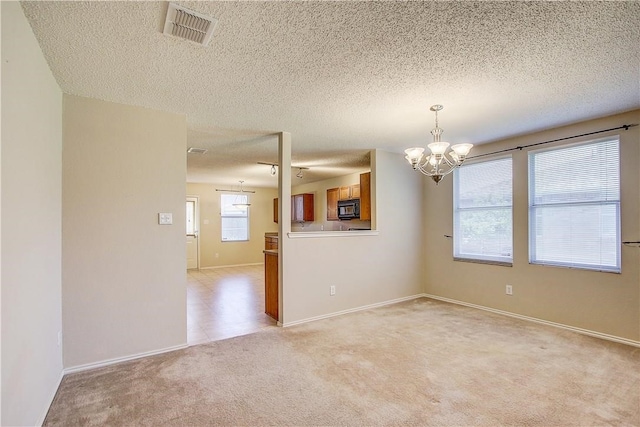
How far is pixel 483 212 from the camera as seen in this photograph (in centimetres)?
450

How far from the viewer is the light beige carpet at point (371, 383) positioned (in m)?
2.02

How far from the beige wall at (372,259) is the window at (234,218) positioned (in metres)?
5.40

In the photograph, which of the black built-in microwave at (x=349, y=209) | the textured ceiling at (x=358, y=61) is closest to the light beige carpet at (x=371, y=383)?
the textured ceiling at (x=358, y=61)

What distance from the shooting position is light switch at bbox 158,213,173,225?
9.93 ft

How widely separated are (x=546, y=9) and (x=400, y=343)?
288cm

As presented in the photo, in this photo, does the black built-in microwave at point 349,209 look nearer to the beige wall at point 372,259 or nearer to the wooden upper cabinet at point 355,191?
the wooden upper cabinet at point 355,191

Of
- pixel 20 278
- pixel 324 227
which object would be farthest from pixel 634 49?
pixel 324 227

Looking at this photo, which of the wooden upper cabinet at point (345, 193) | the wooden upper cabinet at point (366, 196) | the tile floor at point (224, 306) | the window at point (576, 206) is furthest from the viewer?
the wooden upper cabinet at point (345, 193)

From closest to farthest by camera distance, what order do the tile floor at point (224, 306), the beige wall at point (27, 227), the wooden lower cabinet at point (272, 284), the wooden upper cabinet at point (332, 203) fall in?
the beige wall at point (27, 227)
the tile floor at point (224, 306)
the wooden lower cabinet at point (272, 284)
the wooden upper cabinet at point (332, 203)

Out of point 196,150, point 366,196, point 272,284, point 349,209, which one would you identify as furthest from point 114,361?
point 349,209

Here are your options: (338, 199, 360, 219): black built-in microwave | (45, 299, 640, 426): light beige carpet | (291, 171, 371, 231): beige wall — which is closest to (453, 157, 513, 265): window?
(45, 299, 640, 426): light beige carpet

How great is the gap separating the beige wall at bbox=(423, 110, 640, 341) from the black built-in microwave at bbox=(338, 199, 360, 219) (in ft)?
5.11

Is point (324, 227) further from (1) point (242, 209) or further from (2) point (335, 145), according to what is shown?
(2) point (335, 145)

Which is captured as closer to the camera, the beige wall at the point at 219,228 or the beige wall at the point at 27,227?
the beige wall at the point at 27,227
